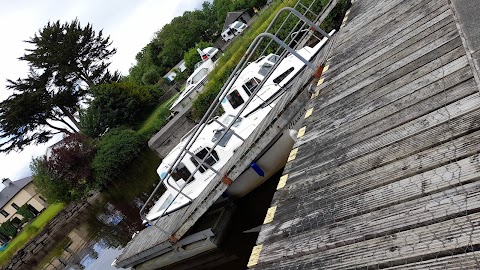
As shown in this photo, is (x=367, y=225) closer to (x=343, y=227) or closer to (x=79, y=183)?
(x=343, y=227)

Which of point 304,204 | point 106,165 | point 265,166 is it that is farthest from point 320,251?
point 106,165

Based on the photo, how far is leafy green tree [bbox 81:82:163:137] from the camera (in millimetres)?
35625

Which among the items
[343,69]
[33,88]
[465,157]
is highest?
[33,88]

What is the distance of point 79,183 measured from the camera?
102 feet

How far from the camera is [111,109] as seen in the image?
3575 centimetres

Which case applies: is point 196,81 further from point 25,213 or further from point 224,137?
point 25,213

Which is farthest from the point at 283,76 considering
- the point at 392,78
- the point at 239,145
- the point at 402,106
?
the point at 402,106

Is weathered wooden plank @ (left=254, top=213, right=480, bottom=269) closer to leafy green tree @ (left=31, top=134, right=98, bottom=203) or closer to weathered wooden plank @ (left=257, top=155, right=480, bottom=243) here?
weathered wooden plank @ (left=257, top=155, right=480, bottom=243)

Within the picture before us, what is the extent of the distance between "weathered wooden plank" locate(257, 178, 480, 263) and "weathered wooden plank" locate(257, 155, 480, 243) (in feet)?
0.07

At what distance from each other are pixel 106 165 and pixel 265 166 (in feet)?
71.3

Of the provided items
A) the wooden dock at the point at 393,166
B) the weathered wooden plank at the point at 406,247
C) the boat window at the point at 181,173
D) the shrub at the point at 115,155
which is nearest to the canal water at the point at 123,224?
the shrub at the point at 115,155

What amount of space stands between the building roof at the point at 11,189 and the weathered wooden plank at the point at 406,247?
55178 millimetres

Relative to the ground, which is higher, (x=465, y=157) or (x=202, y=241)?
(x=465, y=157)

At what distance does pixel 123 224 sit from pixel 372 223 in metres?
19.1
